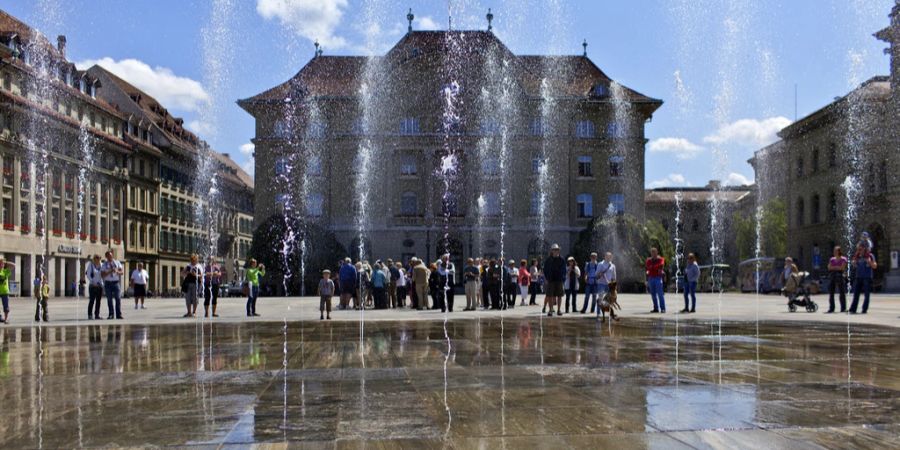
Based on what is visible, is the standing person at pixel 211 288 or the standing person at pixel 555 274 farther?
the standing person at pixel 211 288

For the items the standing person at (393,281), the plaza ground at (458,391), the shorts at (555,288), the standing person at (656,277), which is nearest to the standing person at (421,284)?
the standing person at (393,281)

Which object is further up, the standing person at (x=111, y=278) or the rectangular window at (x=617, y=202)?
the rectangular window at (x=617, y=202)

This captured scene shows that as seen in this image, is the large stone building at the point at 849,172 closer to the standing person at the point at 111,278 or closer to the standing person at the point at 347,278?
the standing person at the point at 347,278

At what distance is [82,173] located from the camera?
202 ft

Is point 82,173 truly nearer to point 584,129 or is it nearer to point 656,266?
point 584,129

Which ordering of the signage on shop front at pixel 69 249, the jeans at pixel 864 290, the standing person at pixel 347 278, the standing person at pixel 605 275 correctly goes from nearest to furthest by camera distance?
the standing person at pixel 605 275 → the jeans at pixel 864 290 → the standing person at pixel 347 278 → the signage on shop front at pixel 69 249

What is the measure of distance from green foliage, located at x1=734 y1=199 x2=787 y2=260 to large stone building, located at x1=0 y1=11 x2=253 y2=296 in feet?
180

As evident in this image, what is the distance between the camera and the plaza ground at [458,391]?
567 centimetres

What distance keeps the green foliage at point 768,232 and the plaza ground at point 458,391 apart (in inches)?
3012

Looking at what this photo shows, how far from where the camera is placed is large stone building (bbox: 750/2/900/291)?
51.8m

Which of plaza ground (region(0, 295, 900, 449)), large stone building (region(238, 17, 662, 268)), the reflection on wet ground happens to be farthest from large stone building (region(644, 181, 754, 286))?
the reflection on wet ground

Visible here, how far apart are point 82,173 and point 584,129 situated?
37.9 m

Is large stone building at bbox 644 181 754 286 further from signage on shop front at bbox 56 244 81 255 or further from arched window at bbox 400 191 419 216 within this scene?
signage on shop front at bbox 56 244 81 255

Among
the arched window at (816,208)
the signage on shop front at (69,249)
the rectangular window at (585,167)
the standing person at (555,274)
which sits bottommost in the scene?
the standing person at (555,274)
